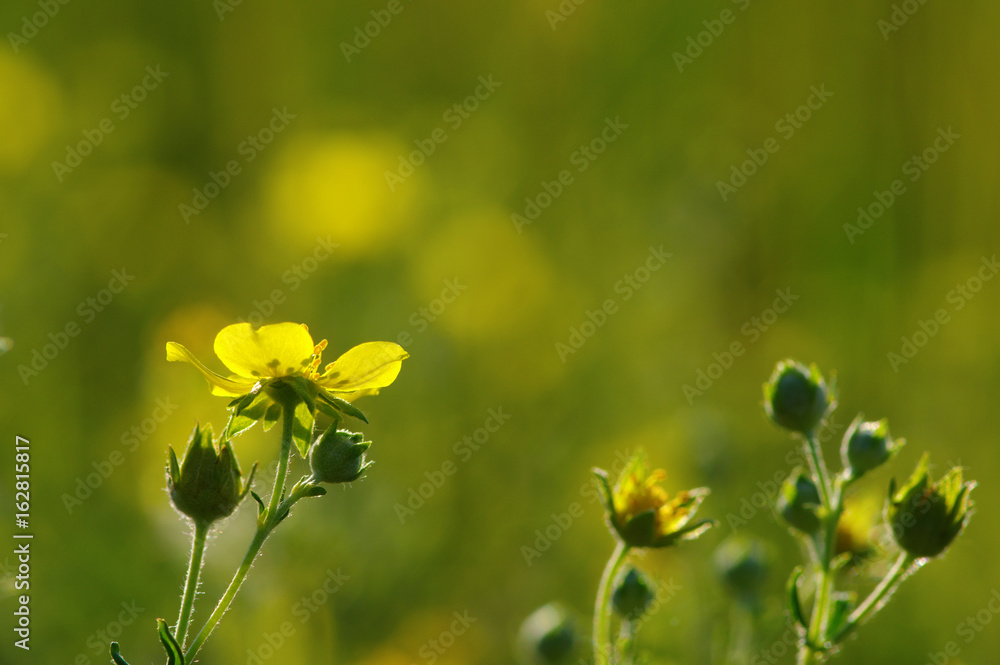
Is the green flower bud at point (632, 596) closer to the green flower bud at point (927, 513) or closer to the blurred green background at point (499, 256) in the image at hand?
the green flower bud at point (927, 513)

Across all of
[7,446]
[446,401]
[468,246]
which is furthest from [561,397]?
[7,446]

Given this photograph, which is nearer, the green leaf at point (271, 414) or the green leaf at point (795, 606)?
the green leaf at point (271, 414)

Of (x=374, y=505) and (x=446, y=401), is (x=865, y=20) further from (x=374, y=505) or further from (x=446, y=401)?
(x=374, y=505)

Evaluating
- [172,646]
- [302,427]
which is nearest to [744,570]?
[302,427]

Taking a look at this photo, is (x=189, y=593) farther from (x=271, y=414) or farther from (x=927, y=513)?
(x=927, y=513)

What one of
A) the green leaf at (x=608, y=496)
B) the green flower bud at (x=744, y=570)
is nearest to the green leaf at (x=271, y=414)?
the green leaf at (x=608, y=496)

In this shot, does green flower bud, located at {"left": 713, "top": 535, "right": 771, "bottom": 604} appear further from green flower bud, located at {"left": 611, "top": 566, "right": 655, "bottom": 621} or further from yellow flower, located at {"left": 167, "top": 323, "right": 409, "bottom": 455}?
yellow flower, located at {"left": 167, "top": 323, "right": 409, "bottom": 455}
